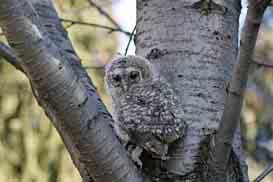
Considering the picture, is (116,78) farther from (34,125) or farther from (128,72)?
(34,125)

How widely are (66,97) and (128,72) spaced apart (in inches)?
17.9

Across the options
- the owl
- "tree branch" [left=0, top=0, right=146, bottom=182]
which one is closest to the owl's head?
the owl

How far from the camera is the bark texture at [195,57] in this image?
1.47 metres

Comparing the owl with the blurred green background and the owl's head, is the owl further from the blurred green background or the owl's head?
the blurred green background

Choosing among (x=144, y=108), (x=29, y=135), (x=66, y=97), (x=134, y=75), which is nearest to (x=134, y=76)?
(x=134, y=75)

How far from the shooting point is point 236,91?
3.77ft

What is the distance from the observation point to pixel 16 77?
3.12m

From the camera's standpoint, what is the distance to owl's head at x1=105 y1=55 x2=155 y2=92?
5.09 feet

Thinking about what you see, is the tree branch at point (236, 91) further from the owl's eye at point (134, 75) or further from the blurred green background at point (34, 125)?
the blurred green background at point (34, 125)

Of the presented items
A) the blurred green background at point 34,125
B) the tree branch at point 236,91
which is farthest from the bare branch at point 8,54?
the blurred green background at point 34,125

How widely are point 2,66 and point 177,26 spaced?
67.2 inches

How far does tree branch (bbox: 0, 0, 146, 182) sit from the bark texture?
0.20 m

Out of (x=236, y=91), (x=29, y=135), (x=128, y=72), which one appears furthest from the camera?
(x=29, y=135)

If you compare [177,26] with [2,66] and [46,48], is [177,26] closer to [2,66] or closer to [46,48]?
[46,48]
